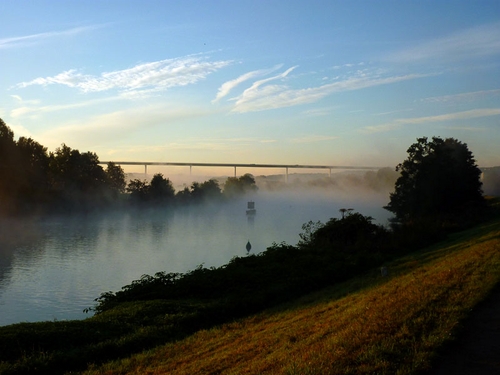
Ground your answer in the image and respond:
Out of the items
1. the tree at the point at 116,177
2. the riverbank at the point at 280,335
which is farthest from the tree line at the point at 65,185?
the riverbank at the point at 280,335

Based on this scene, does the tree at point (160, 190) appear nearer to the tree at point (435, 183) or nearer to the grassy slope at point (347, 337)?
the tree at point (435, 183)

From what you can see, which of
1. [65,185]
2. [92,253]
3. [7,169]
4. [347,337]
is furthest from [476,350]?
[65,185]

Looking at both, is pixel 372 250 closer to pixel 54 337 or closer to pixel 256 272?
pixel 256 272

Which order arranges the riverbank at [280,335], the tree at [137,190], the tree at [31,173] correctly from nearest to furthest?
the riverbank at [280,335]
the tree at [31,173]
the tree at [137,190]

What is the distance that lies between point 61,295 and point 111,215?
67679 millimetres

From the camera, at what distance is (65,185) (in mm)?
97500

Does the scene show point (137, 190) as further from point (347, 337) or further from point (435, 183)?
point (347, 337)

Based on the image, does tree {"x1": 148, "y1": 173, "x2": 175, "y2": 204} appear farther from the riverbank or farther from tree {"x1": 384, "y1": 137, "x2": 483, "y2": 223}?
the riverbank

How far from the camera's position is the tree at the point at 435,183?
5597 centimetres

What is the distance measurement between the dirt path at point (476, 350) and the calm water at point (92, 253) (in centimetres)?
1900

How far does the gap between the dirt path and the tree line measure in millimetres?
81063

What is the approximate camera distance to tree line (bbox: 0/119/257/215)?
8388 cm

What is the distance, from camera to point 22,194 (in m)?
85.2

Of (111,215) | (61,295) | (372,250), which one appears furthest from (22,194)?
(372,250)
